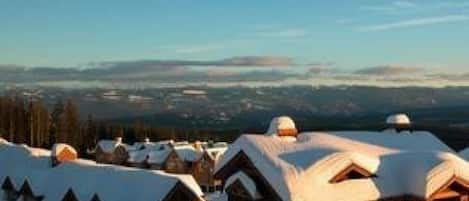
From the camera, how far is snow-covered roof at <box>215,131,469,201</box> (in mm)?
24125

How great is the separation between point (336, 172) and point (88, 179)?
1951 cm

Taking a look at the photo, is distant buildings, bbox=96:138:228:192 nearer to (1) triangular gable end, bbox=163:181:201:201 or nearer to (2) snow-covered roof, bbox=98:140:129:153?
(2) snow-covered roof, bbox=98:140:129:153

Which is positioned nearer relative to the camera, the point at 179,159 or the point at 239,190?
the point at 239,190

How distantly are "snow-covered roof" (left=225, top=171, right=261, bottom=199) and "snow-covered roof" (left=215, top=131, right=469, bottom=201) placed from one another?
2.38ft

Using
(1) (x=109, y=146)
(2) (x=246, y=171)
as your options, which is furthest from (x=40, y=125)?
(2) (x=246, y=171)

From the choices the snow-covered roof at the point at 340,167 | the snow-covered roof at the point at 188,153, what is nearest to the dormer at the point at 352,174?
the snow-covered roof at the point at 340,167

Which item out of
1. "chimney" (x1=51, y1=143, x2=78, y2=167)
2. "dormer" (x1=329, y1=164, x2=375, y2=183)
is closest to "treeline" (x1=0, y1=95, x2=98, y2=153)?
"chimney" (x1=51, y1=143, x2=78, y2=167)

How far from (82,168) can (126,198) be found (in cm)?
730

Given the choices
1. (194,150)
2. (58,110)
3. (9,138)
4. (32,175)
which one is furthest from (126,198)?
(58,110)

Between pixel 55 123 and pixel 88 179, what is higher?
pixel 88 179

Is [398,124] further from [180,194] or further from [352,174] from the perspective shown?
[180,194]

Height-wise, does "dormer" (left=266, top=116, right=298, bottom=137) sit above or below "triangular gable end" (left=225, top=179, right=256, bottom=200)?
above

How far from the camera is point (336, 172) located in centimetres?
2462

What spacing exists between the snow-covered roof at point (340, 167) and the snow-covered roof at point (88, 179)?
939 centimetres
